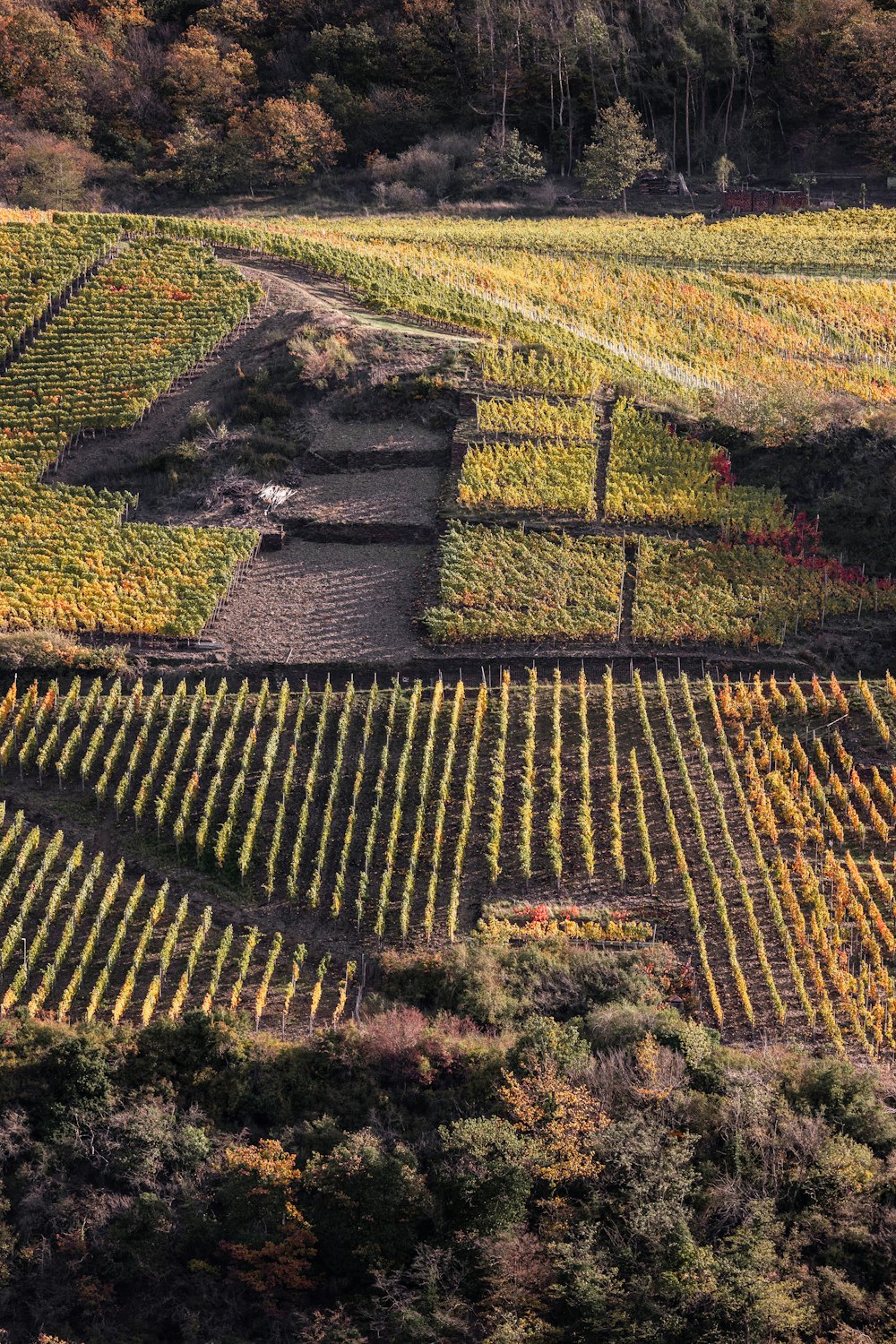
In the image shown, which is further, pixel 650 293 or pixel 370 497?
pixel 650 293

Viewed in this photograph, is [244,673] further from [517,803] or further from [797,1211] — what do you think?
[797,1211]

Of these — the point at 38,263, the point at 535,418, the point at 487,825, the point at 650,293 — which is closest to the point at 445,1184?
the point at 487,825

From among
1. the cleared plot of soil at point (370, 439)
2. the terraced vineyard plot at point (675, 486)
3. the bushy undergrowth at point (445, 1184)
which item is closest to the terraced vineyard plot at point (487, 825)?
the bushy undergrowth at point (445, 1184)

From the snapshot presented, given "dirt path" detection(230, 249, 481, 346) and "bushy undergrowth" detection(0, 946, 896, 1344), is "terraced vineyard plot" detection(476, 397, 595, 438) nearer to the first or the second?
"dirt path" detection(230, 249, 481, 346)

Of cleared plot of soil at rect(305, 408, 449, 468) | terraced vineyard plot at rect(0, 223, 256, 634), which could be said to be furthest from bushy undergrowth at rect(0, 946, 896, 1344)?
cleared plot of soil at rect(305, 408, 449, 468)

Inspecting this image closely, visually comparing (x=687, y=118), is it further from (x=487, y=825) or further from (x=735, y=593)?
(x=487, y=825)

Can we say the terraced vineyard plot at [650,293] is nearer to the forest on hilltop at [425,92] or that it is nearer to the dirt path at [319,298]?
the dirt path at [319,298]

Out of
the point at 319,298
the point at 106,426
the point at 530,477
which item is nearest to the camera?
the point at 530,477

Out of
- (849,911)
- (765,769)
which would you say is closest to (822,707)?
(765,769)
